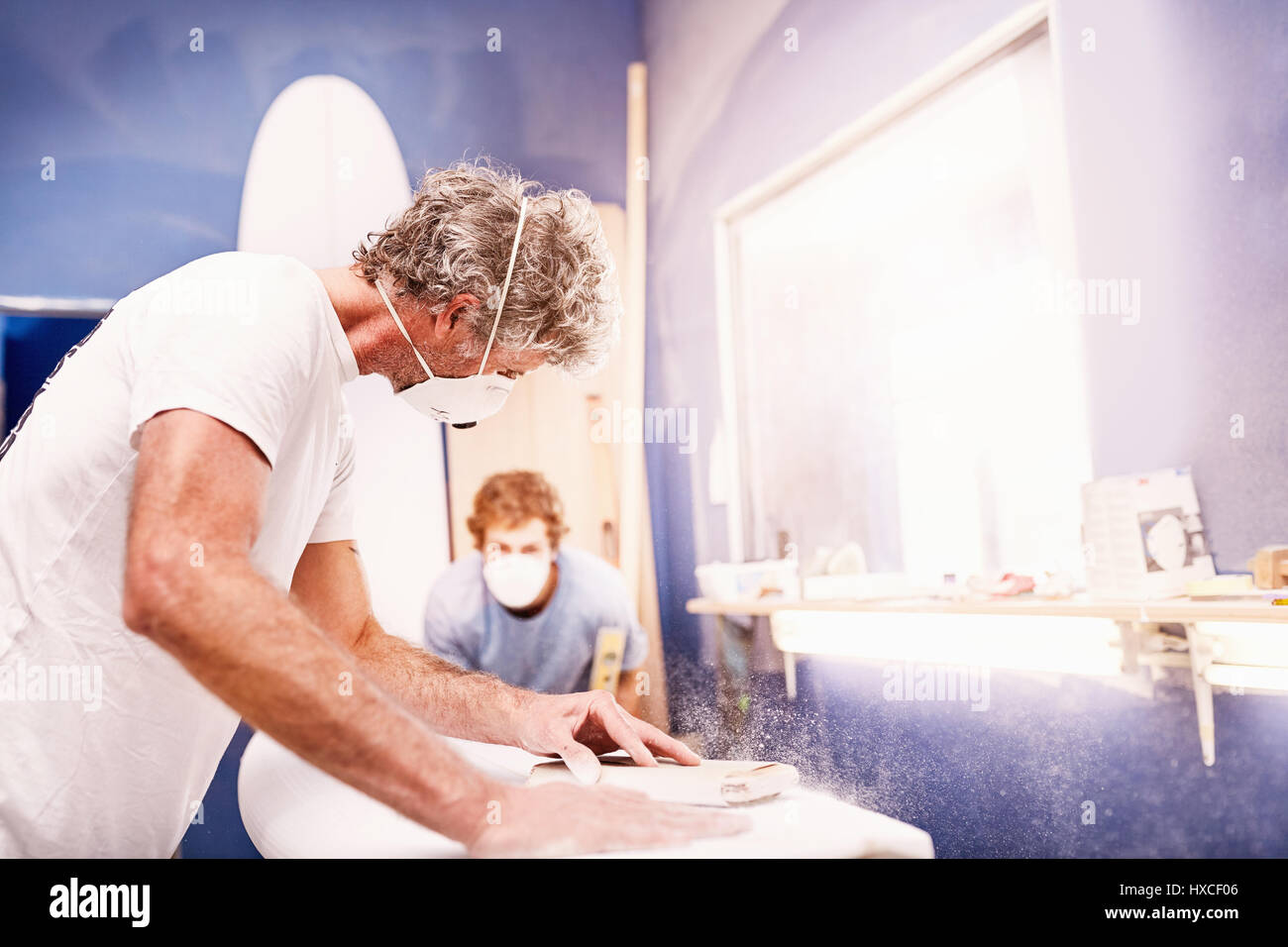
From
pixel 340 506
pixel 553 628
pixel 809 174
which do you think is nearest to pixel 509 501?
pixel 553 628

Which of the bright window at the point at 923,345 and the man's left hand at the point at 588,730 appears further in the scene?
the bright window at the point at 923,345

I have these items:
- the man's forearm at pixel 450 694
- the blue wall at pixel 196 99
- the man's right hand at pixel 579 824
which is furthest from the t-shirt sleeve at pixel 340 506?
the blue wall at pixel 196 99

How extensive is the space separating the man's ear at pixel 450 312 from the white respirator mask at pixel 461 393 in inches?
1.3

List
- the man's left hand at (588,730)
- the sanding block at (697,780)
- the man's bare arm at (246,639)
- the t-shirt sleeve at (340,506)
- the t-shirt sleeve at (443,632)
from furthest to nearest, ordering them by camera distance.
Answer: the t-shirt sleeve at (443,632), the t-shirt sleeve at (340,506), the man's left hand at (588,730), the sanding block at (697,780), the man's bare arm at (246,639)

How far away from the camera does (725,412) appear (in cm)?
195

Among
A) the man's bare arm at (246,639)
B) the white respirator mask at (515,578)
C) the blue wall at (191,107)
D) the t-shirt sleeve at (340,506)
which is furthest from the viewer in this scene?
the white respirator mask at (515,578)

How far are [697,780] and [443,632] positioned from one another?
1.01 metres

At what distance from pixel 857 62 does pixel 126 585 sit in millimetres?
1588

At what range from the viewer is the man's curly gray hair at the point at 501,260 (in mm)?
907

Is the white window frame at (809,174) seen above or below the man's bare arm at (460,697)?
above

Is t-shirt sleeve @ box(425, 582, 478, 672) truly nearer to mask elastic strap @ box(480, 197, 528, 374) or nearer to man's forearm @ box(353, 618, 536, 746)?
man's forearm @ box(353, 618, 536, 746)

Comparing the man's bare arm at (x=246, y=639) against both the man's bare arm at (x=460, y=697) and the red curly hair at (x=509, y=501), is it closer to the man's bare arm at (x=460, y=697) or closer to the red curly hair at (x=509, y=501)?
the man's bare arm at (x=460, y=697)

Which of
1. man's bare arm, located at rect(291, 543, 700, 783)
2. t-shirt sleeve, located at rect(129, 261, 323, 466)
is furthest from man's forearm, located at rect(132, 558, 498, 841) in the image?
man's bare arm, located at rect(291, 543, 700, 783)
